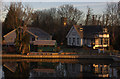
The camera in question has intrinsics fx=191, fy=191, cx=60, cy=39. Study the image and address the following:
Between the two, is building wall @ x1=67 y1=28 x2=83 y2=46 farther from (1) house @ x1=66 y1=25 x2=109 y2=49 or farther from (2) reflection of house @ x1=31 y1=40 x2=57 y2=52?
(2) reflection of house @ x1=31 y1=40 x2=57 y2=52

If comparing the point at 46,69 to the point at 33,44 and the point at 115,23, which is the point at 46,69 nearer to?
the point at 33,44

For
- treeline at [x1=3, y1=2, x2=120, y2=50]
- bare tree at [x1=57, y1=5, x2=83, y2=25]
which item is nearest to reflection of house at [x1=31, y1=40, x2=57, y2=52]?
treeline at [x1=3, y1=2, x2=120, y2=50]

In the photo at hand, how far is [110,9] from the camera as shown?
4656 cm

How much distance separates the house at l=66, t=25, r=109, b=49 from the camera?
41844 millimetres

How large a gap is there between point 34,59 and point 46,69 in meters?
8.10

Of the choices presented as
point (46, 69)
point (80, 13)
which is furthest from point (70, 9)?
point (46, 69)

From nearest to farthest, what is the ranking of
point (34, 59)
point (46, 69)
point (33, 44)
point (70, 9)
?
point (46, 69) → point (34, 59) → point (33, 44) → point (70, 9)

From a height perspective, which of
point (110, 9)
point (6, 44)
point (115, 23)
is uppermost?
point (110, 9)

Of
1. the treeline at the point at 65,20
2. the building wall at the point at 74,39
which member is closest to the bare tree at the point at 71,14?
the treeline at the point at 65,20

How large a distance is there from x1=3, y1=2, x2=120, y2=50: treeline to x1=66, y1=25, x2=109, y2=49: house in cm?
202

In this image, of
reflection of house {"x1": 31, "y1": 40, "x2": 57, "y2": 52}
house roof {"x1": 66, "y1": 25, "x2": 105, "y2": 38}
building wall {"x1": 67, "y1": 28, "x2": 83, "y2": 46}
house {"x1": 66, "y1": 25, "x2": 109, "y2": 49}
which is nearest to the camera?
reflection of house {"x1": 31, "y1": 40, "x2": 57, "y2": 52}

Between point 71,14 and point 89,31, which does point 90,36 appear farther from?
point 71,14

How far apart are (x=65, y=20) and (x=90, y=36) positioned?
17029 millimetres

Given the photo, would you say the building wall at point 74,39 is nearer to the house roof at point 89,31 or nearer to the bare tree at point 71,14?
the house roof at point 89,31
